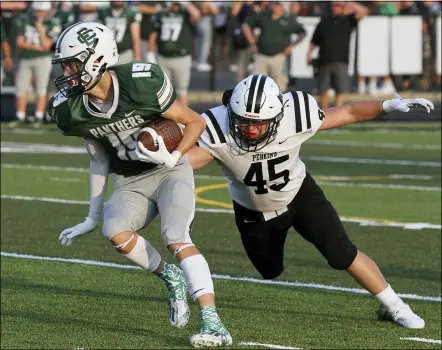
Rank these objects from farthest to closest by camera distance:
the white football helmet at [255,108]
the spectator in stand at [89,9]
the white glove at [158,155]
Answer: the spectator in stand at [89,9], the white football helmet at [255,108], the white glove at [158,155]

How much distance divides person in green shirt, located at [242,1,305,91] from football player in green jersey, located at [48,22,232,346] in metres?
12.4

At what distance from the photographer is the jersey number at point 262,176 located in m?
7.25

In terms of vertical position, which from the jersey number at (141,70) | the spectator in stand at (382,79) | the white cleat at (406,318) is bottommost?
the spectator in stand at (382,79)

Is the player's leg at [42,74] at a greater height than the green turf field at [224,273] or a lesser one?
lesser

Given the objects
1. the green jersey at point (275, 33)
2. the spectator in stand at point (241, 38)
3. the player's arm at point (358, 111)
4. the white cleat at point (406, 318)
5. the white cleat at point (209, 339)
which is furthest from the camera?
the spectator in stand at point (241, 38)

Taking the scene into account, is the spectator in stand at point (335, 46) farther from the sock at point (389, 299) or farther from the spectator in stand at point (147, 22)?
the sock at point (389, 299)

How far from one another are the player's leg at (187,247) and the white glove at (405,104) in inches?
46.1

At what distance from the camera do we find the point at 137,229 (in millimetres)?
7098

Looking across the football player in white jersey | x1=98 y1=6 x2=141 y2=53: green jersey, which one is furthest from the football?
x1=98 y1=6 x2=141 y2=53: green jersey

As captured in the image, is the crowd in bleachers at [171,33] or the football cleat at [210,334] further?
the crowd in bleachers at [171,33]

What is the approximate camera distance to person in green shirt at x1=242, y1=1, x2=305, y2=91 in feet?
64.0

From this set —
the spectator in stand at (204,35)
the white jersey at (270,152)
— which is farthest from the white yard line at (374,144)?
the white jersey at (270,152)

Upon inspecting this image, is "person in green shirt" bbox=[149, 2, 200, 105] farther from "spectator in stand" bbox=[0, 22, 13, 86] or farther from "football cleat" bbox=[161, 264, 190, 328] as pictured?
"football cleat" bbox=[161, 264, 190, 328]

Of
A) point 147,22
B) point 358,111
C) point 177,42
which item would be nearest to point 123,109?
point 358,111
